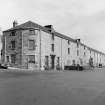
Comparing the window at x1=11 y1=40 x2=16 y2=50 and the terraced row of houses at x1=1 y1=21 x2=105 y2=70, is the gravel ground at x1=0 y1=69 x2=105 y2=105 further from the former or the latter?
the window at x1=11 y1=40 x2=16 y2=50

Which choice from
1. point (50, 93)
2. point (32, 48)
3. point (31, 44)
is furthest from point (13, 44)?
point (50, 93)

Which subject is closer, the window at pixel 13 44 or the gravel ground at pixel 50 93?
the gravel ground at pixel 50 93

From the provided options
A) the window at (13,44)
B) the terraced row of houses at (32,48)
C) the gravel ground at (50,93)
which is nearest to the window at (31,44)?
the terraced row of houses at (32,48)

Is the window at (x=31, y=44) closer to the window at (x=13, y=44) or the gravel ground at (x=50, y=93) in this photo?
the window at (x=13, y=44)

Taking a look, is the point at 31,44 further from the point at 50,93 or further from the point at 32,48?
the point at 50,93

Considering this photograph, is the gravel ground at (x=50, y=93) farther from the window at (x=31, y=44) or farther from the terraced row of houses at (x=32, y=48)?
the window at (x=31, y=44)

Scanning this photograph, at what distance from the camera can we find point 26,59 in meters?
35.7

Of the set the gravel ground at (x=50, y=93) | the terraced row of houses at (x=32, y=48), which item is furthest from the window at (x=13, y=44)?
the gravel ground at (x=50, y=93)

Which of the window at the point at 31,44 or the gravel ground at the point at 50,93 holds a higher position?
the window at the point at 31,44

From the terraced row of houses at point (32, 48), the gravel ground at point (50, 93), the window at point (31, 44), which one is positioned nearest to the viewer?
the gravel ground at point (50, 93)

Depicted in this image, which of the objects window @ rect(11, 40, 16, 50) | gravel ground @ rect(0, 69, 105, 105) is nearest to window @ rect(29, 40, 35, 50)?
window @ rect(11, 40, 16, 50)

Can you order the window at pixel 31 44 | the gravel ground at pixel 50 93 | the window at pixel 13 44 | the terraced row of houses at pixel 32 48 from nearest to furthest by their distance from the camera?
1. the gravel ground at pixel 50 93
2. the terraced row of houses at pixel 32 48
3. the window at pixel 31 44
4. the window at pixel 13 44

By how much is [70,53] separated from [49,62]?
1242 cm

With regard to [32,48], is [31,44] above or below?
above
